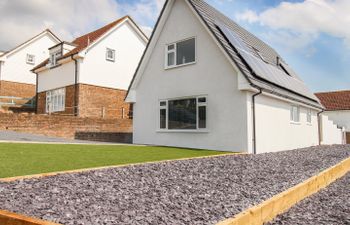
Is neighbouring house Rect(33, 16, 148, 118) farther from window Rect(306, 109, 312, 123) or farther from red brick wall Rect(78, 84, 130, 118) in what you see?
window Rect(306, 109, 312, 123)

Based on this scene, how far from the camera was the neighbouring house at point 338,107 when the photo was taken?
39.4m

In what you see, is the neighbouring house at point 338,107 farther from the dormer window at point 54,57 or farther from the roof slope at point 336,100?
the dormer window at point 54,57

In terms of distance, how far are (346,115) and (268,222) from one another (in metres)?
41.4

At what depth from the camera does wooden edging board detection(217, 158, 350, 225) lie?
3.73 m

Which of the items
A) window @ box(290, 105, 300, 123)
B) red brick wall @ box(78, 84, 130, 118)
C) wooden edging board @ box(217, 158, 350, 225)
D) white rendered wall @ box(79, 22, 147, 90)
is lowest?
wooden edging board @ box(217, 158, 350, 225)

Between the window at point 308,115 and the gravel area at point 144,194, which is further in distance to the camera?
the window at point 308,115

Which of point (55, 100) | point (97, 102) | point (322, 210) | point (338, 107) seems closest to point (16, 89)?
point (55, 100)

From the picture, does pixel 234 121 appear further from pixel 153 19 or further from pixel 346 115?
pixel 346 115

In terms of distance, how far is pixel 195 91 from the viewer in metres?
13.5

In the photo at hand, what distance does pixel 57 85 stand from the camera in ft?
81.8

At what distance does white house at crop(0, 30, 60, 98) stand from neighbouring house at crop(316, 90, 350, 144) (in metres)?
36.0

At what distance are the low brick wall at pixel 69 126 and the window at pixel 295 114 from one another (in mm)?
10417

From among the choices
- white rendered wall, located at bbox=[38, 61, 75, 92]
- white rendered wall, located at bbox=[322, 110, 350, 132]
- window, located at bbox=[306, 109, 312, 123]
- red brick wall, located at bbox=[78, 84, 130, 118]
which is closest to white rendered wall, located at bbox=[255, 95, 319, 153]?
window, located at bbox=[306, 109, 312, 123]

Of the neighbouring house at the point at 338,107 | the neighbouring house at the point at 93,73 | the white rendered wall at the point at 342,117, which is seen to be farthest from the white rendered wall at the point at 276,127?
the white rendered wall at the point at 342,117
